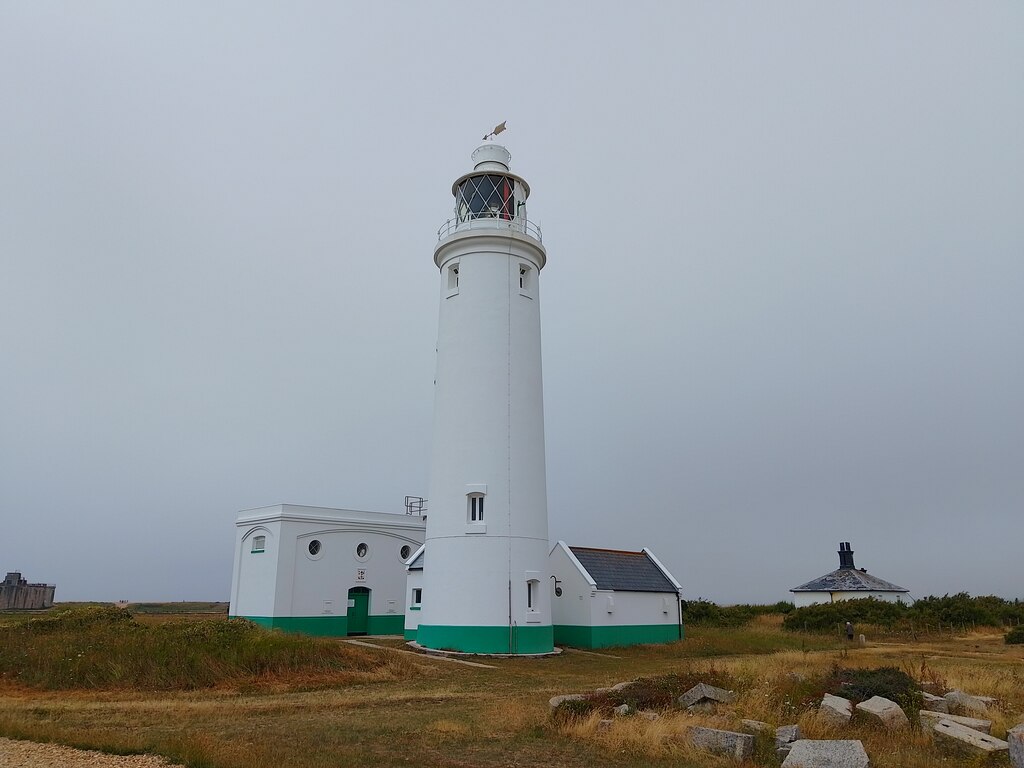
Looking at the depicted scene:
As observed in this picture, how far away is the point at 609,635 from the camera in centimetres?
2417

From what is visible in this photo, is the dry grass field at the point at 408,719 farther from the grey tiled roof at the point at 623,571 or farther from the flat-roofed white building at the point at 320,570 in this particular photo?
the flat-roofed white building at the point at 320,570

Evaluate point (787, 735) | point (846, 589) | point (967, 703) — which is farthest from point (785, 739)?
point (846, 589)

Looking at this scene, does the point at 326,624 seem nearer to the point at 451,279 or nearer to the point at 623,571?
the point at 623,571

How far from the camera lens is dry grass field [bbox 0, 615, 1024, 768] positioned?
8102 mm

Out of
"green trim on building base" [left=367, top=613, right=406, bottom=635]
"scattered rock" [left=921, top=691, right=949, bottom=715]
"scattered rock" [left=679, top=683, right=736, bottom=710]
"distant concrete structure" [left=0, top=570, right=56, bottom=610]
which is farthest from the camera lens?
"distant concrete structure" [left=0, top=570, right=56, bottom=610]

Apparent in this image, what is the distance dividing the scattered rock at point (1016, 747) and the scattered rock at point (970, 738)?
0.26 metres

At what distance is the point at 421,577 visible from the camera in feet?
82.7

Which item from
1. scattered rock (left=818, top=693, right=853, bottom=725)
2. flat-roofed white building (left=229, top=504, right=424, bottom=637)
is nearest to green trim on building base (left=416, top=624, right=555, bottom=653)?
flat-roofed white building (left=229, top=504, right=424, bottom=637)

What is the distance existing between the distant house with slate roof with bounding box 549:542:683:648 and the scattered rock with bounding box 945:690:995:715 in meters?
14.1

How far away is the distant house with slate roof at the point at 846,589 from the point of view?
41625 mm

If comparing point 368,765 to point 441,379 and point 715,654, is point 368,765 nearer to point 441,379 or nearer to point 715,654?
point 441,379

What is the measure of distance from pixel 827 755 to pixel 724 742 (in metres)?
1.24

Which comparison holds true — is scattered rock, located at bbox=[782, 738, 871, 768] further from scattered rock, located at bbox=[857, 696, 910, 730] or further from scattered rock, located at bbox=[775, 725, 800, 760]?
scattered rock, located at bbox=[857, 696, 910, 730]

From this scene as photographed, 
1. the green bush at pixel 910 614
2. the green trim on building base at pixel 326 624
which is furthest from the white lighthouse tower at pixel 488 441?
the green bush at pixel 910 614
